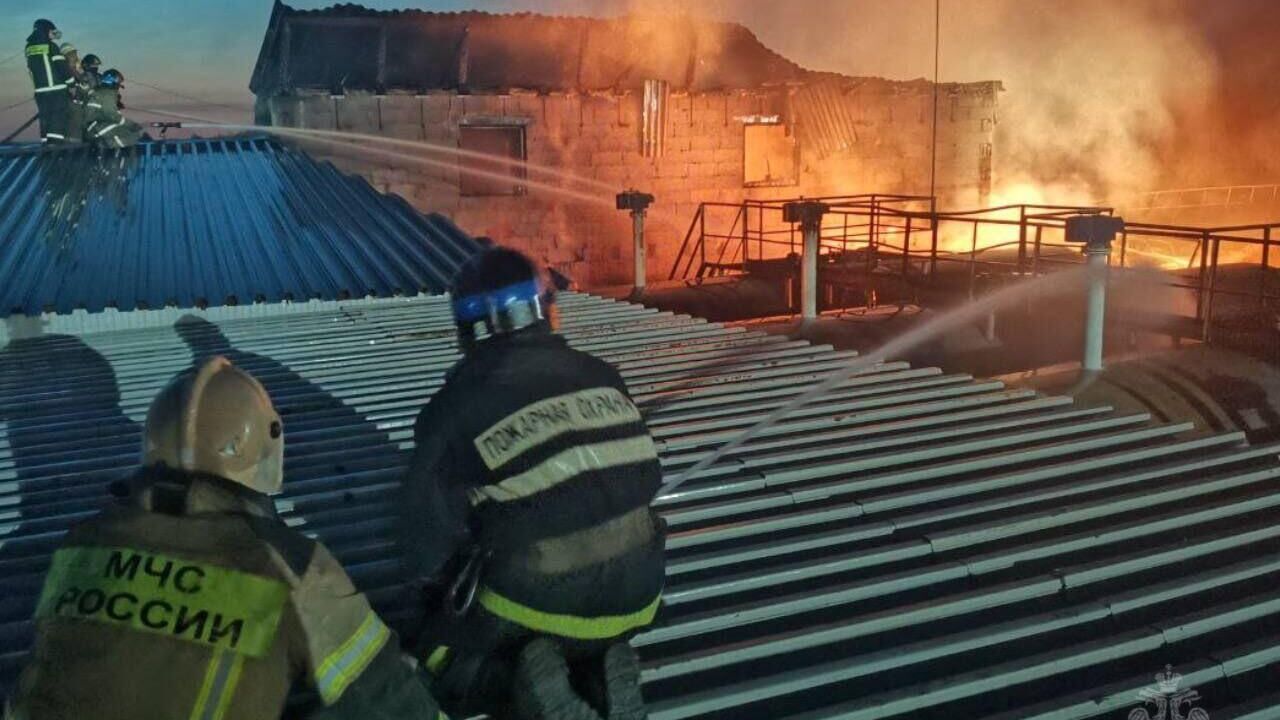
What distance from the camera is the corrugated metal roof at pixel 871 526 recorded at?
9.63 feet

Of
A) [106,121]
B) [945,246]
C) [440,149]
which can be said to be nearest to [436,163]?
[440,149]

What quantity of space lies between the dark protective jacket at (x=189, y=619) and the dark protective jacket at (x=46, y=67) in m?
11.9

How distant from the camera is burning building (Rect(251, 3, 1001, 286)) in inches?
647

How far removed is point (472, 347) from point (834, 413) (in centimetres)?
309

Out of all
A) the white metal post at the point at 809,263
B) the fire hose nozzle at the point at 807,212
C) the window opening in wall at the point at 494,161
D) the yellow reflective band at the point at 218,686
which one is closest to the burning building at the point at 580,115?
the window opening in wall at the point at 494,161

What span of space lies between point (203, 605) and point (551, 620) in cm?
88

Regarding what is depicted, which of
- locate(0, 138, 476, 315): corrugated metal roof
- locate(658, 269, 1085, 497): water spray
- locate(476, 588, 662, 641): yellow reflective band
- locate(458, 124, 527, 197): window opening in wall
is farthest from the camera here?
locate(458, 124, 527, 197): window opening in wall

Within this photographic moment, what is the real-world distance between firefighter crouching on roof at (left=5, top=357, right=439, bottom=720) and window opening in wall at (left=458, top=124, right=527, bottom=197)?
15587 millimetres

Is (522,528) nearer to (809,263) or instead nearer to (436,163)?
(809,263)

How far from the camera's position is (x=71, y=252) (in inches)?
323

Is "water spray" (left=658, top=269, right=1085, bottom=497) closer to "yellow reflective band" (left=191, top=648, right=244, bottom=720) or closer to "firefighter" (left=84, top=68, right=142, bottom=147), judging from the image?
"yellow reflective band" (left=191, top=648, right=244, bottom=720)

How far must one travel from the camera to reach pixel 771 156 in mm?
19422

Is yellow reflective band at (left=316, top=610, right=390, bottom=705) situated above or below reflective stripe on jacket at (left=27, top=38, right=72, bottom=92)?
below

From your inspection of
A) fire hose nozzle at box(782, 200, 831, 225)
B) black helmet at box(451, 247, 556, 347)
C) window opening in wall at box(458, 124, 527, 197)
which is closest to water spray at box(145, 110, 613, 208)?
window opening in wall at box(458, 124, 527, 197)
